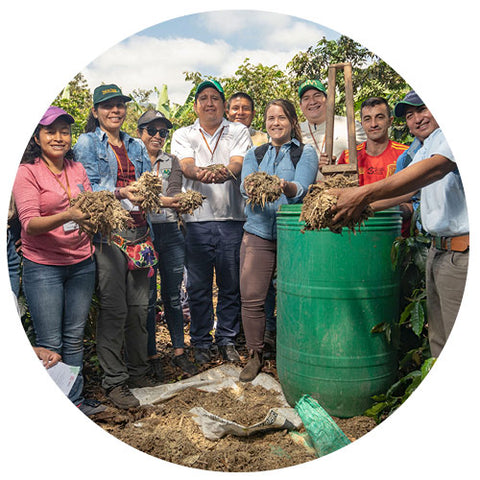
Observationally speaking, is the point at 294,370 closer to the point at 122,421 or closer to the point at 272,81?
the point at 122,421

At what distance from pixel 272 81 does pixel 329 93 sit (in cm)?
45

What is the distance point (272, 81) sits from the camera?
3.61 meters

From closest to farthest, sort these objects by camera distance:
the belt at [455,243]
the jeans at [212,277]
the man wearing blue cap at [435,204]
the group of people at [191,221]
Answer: the man wearing blue cap at [435,204] < the belt at [455,243] < the group of people at [191,221] < the jeans at [212,277]

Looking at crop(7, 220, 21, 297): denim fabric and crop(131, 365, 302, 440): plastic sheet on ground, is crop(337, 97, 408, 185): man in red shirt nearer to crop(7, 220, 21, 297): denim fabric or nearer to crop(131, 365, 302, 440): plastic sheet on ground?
crop(131, 365, 302, 440): plastic sheet on ground

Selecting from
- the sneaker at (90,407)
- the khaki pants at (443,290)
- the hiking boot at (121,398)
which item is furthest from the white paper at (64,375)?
the khaki pants at (443,290)

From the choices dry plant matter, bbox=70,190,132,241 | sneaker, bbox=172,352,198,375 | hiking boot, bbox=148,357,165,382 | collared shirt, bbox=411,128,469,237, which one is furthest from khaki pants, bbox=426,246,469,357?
dry plant matter, bbox=70,190,132,241

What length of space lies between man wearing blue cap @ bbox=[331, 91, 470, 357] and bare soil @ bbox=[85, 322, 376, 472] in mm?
965

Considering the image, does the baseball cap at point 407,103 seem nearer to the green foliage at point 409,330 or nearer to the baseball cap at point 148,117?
the green foliage at point 409,330

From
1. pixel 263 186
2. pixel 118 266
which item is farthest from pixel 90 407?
pixel 263 186

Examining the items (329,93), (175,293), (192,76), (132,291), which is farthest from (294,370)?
(192,76)

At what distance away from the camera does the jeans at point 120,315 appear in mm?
3570

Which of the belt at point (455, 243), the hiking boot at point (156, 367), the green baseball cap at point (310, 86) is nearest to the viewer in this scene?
the belt at point (455, 243)

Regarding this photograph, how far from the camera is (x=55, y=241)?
3.38m

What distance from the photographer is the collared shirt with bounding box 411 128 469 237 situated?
3217 mm
